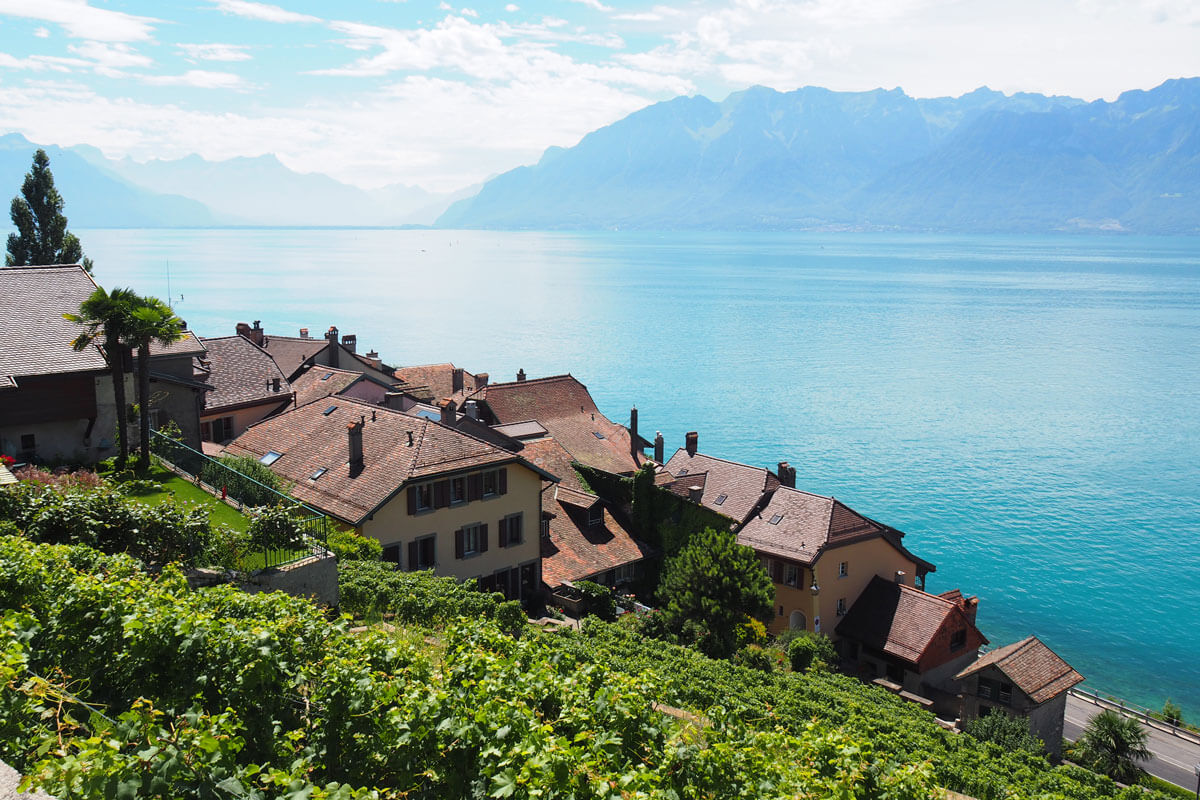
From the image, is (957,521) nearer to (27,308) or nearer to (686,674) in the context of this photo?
(686,674)

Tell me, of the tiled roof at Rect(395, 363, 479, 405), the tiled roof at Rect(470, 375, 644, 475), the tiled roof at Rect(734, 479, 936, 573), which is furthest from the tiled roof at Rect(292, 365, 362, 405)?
the tiled roof at Rect(734, 479, 936, 573)

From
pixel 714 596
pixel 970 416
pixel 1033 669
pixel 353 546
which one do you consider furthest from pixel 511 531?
pixel 970 416

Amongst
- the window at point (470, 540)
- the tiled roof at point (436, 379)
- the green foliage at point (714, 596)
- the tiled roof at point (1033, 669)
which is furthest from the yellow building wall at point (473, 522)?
the tiled roof at point (436, 379)

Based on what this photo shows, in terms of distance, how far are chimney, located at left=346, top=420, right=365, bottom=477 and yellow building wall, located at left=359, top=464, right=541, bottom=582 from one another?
3.05 m

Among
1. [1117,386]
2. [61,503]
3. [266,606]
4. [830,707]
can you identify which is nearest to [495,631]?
[266,606]

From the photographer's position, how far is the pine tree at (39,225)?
5938cm

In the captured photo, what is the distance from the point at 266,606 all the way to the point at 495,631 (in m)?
4.04

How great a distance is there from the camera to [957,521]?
6975cm

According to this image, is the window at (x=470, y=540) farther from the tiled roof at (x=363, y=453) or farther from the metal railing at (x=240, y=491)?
the metal railing at (x=240, y=491)

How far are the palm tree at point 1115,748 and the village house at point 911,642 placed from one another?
5.26m

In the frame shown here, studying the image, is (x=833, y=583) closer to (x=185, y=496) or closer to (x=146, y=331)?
(x=185, y=496)

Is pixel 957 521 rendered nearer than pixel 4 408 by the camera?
No

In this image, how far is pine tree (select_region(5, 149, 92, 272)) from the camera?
195 ft

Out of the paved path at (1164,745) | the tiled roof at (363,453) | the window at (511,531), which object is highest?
the tiled roof at (363,453)
